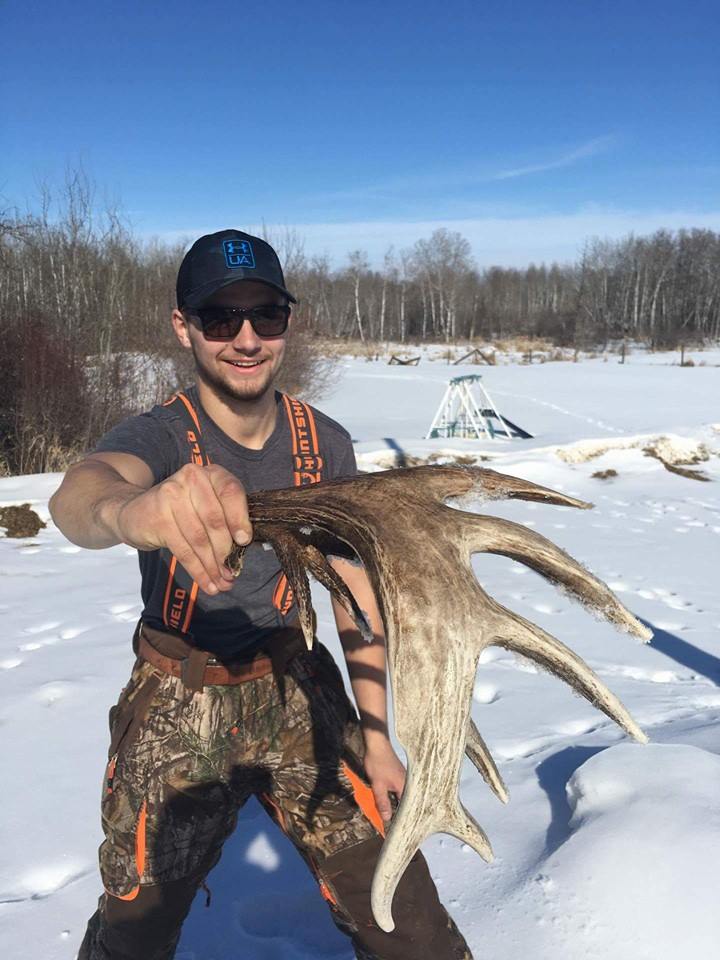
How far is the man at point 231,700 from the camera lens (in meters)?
1.71

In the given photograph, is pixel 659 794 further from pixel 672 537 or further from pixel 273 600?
pixel 672 537

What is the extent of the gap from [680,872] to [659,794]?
1.14 feet

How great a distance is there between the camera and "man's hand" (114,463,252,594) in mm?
1177

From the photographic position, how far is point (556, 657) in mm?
1151

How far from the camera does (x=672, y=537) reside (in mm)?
7090

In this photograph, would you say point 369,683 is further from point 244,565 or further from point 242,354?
point 242,354

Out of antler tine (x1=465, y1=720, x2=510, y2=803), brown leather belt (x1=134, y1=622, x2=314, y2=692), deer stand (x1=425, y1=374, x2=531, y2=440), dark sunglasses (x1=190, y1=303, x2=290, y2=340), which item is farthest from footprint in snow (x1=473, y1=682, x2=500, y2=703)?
deer stand (x1=425, y1=374, x2=531, y2=440)

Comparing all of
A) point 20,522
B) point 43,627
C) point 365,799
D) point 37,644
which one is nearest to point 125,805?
point 365,799

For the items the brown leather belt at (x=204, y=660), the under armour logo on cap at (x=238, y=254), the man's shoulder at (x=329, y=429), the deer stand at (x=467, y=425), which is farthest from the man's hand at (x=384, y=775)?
the deer stand at (x=467, y=425)

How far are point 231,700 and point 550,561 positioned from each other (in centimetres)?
108

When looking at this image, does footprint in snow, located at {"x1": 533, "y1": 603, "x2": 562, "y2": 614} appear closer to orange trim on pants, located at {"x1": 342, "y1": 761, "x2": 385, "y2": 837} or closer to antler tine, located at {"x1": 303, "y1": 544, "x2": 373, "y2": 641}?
orange trim on pants, located at {"x1": 342, "y1": 761, "x2": 385, "y2": 837}

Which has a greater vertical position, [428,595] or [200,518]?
[200,518]

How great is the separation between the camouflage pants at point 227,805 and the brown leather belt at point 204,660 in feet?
0.09

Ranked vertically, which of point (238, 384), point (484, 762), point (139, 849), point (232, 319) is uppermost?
point (232, 319)
